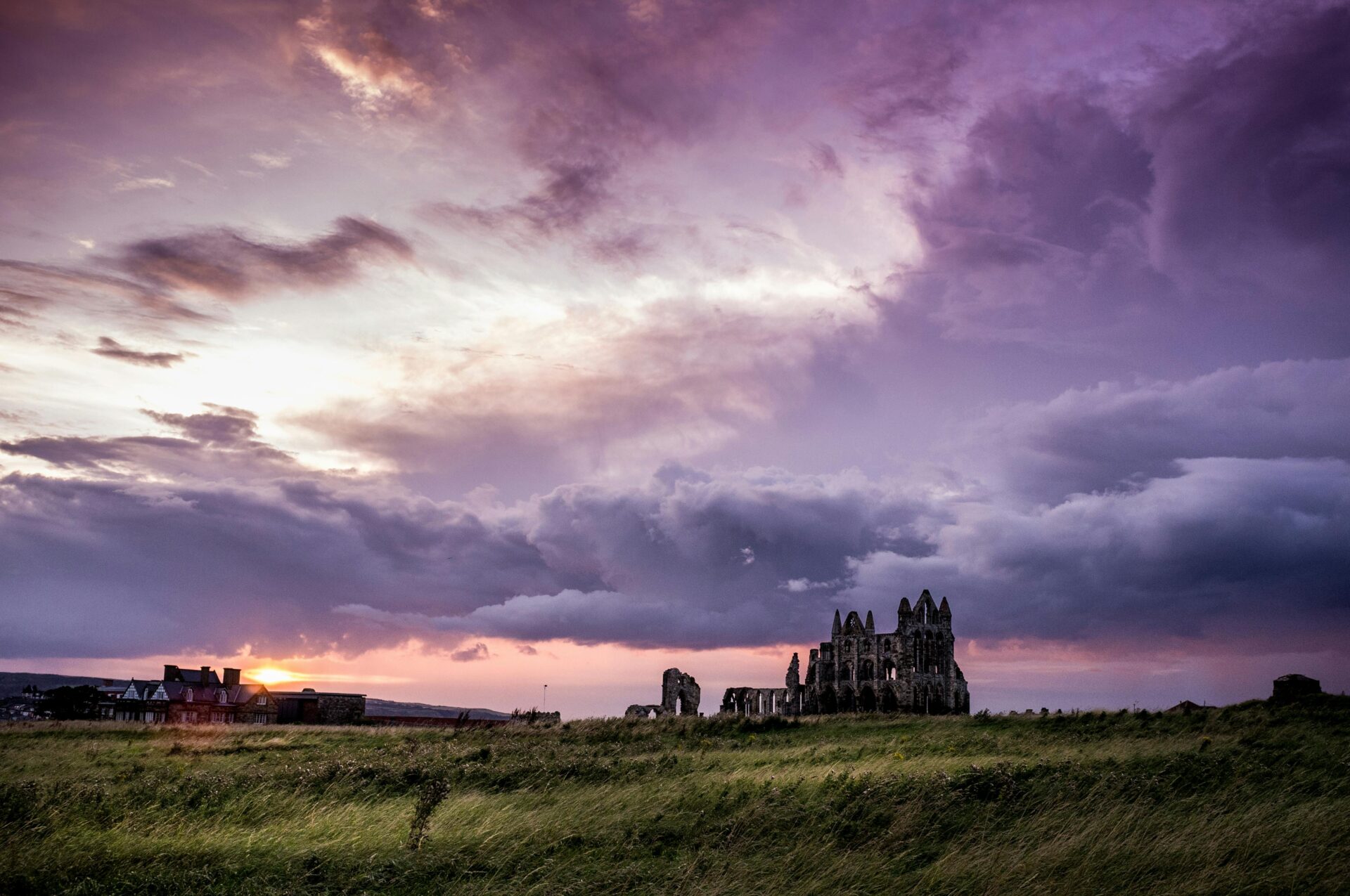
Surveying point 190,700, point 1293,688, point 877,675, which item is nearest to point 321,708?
point 190,700

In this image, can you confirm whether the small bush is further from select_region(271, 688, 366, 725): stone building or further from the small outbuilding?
select_region(271, 688, 366, 725): stone building

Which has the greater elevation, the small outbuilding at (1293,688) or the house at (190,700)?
the small outbuilding at (1293,688)

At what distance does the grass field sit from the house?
7373cm

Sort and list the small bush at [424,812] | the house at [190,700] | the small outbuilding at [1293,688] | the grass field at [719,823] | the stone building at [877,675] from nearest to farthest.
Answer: the grass field at [719,823]
the small bush at [424,812]
the small outbuilding at [1293,688]
the stone building at [877,675]
the house at [190,700]

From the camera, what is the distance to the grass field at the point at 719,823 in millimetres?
12617

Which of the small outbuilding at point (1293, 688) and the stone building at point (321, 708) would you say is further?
the stone building at point (321, 708)

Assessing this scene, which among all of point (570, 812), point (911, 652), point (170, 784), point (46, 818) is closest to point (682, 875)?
point (570, 812)

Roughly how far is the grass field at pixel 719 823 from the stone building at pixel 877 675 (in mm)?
41658

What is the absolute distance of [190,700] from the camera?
3789 inches

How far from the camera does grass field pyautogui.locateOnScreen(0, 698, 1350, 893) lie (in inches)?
497

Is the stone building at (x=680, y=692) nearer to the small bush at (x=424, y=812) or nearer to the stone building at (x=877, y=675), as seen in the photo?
the stone building at (x=877, y=675)

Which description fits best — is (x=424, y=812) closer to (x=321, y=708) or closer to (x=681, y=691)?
(x=681, y=691)

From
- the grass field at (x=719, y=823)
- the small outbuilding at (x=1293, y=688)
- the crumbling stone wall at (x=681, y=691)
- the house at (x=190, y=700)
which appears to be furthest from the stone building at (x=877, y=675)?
the house at (x=190, y=700)

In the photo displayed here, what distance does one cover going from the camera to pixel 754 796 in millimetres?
17922
